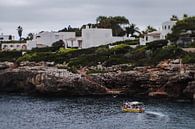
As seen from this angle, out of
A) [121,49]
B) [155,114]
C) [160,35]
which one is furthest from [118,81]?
[160,35]

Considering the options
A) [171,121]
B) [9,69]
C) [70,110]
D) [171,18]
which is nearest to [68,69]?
[9,69]

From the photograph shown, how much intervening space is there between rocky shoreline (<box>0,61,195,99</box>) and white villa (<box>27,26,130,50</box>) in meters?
30.1

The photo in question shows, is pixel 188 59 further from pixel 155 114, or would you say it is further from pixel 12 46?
pixel 12 46

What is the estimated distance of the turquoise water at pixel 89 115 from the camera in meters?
76.9

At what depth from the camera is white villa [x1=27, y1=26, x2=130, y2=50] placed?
516 ft

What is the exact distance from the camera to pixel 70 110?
94438 millimetres

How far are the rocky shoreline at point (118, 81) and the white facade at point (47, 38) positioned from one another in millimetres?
46262

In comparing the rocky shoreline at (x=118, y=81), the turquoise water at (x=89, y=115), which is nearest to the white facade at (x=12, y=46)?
the rocky shoreline at (x=118, y=81)

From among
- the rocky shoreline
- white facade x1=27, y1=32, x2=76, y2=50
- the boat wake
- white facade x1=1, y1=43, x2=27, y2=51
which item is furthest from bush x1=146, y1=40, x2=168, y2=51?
white facade x1=1, y1=43, x2=27, y2=51

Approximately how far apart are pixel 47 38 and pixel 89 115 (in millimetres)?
95354

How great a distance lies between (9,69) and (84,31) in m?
30.5

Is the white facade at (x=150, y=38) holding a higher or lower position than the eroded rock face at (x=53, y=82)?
higher

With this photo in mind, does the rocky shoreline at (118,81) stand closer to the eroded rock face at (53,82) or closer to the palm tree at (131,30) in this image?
the eroded rock face at (53,82)

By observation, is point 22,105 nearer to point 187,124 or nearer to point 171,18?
point 187,124
